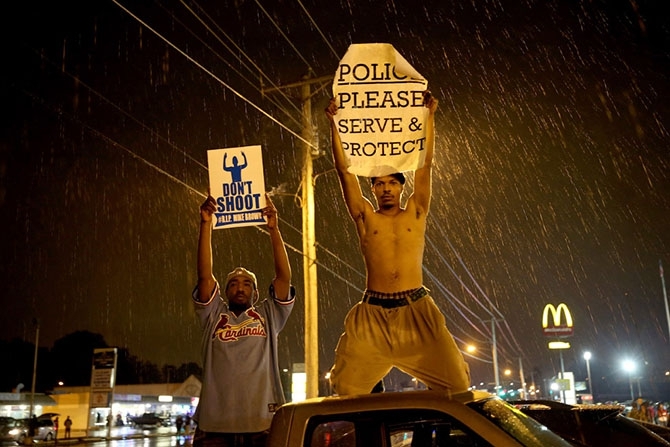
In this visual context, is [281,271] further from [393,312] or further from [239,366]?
[393,312]

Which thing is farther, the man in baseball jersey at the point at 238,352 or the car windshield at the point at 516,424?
the man in baseball jersey at the point at 238,352

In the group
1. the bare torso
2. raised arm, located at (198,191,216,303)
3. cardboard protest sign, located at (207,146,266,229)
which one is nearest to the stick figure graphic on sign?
cardboard protest sign, located at (207,146,266,229)

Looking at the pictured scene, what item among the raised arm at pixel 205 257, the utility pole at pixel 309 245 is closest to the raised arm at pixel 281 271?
the raised arm at pixel 205 257

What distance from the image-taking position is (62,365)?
3172 inches

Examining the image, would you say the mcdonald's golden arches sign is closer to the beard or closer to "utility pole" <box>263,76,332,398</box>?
"utility pole" <box>263,76,332,398</box>

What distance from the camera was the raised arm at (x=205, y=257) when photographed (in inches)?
219

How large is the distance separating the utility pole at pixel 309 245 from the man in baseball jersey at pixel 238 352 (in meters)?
8.89

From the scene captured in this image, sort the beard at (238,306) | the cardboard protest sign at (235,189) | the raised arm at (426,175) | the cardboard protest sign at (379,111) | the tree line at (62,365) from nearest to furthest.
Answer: the raised arm at (426,175), the cardboard protest sign at (379,111), the beard at (238,306), the cardboard protest sign at (235,189), the tree line at (62,365)

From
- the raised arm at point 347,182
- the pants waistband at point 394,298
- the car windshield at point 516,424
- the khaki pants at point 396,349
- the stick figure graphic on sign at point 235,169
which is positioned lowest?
the car windshield at point 516,424

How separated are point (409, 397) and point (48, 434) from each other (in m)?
37.9

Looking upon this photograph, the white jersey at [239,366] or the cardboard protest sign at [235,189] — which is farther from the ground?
the cardboard protest sign at [235,189]

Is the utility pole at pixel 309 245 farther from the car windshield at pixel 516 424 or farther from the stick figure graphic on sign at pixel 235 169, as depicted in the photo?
the car windshield at pixel 516 424

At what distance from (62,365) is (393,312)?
8378cm

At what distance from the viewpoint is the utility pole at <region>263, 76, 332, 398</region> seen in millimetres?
14602
